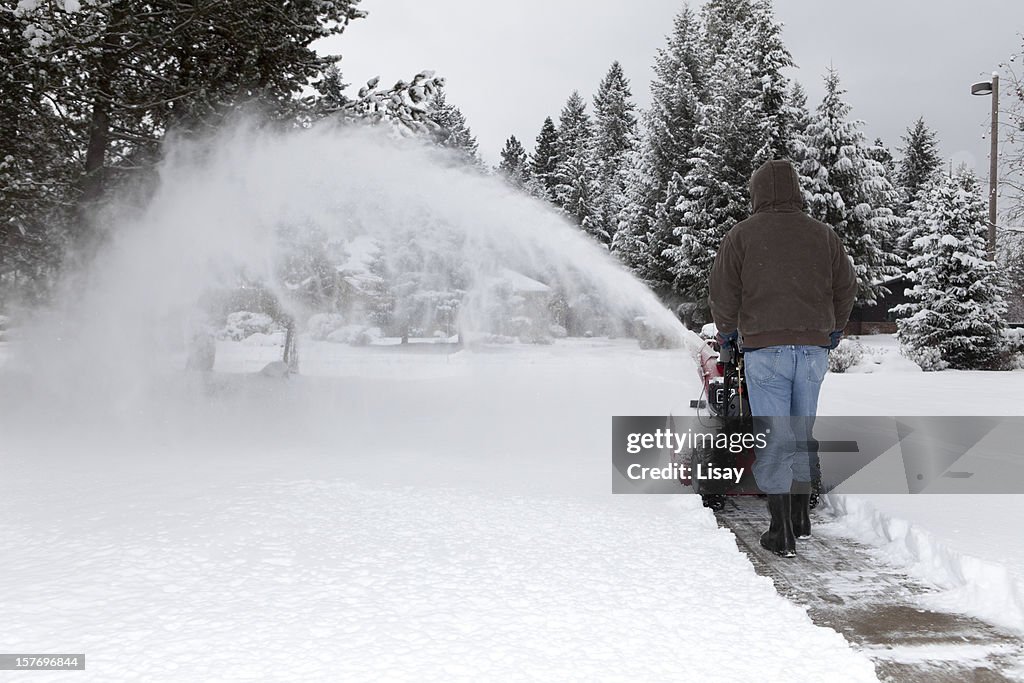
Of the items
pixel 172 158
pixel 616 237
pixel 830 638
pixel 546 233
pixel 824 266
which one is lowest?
pixel 830 638

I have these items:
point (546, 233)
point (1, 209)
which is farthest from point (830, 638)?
point (1, 209)

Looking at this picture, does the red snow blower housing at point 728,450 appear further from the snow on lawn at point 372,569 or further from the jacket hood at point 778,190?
the jacket hood at point 778,190

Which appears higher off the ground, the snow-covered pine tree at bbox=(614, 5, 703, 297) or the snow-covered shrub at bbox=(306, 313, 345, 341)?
the snow-covered pine tree at bbox=(614, 5, 703, 297)

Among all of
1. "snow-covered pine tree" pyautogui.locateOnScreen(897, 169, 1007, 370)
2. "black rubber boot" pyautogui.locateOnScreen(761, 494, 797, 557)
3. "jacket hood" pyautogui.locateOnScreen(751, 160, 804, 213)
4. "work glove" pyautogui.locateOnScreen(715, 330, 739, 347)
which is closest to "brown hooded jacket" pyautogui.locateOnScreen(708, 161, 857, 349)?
"jacket hood" pyautogui.locateOnScreen(751, 160, 804, 213)

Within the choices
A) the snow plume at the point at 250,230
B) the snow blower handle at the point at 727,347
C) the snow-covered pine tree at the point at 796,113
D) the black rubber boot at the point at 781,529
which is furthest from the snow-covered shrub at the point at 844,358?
the black rubber boot at the point at 781,529

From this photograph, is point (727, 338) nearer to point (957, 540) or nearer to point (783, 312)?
point (783, 312)

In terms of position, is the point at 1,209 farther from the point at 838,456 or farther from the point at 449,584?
the point at 838,456

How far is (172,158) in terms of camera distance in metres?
9.31

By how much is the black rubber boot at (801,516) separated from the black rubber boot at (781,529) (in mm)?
203

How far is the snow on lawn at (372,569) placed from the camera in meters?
2.81

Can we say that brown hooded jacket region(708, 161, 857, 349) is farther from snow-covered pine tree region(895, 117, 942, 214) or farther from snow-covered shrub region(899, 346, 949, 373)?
snow-covered pine tree region(895, 117, 942, 214)

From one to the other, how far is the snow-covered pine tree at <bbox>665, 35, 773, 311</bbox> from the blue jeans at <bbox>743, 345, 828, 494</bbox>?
2390cm

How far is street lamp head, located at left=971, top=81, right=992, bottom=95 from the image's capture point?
65.1 ft

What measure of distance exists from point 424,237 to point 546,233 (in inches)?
213
